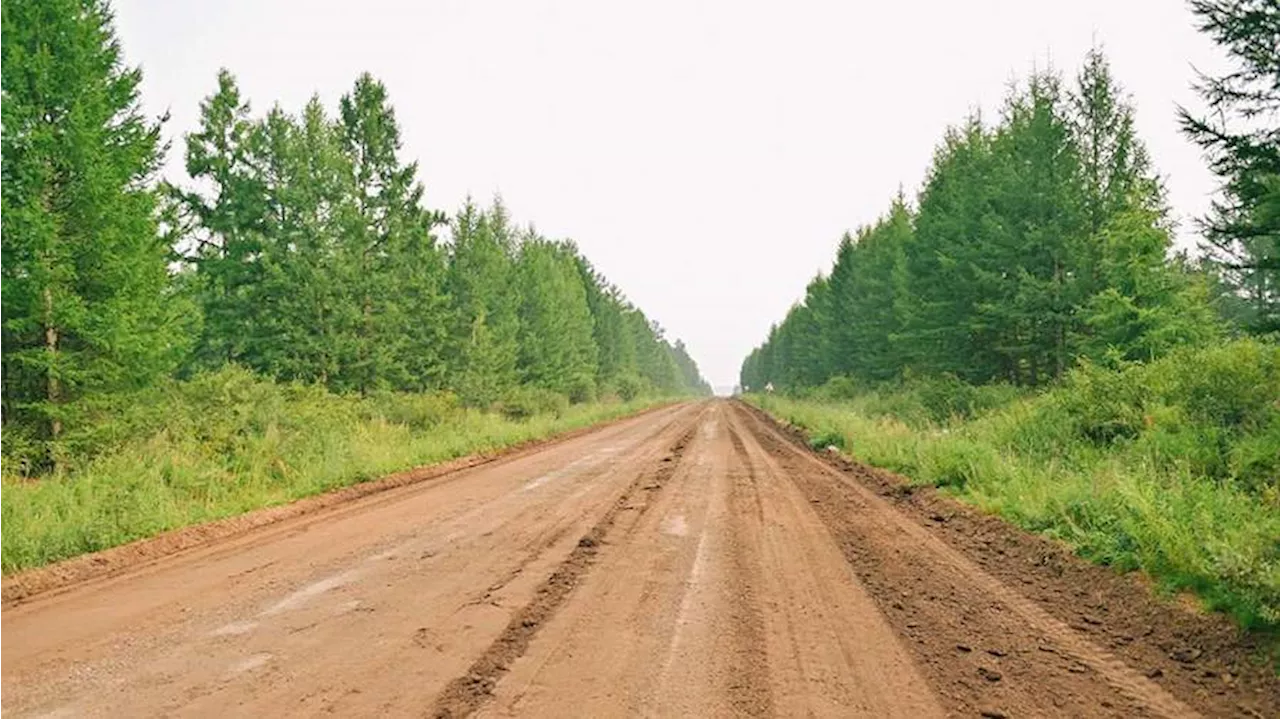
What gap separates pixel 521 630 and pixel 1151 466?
8235mm

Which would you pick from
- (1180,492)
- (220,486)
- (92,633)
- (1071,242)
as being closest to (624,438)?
(220,486)

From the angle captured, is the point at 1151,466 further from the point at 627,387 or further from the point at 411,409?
the point at 627,387

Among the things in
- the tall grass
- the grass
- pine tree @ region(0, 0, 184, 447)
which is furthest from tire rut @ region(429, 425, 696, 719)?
pine tree @ region(0, 0, 184, 447)

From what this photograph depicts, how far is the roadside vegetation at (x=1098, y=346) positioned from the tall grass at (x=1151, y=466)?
3 centimetres

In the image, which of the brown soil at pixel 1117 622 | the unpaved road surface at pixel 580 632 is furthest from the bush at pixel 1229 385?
the unpaved road surface at pixel 580 632

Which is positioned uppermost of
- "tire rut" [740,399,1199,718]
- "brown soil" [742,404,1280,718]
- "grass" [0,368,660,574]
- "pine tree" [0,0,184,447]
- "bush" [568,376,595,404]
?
"pine tree" [0,0,184,447]

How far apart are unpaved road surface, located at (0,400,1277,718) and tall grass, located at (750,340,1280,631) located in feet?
3.50

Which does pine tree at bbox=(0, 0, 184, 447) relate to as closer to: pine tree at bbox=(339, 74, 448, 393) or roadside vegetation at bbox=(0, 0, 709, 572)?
roadside vegetation at bbox=(0, 0, 709, 572)

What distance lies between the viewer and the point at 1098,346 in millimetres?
Result: 16938

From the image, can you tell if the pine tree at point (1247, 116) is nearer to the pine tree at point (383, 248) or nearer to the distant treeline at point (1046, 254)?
the distant treeline at point (1046, 254)

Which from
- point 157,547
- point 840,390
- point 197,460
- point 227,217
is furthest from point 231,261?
point 840,390

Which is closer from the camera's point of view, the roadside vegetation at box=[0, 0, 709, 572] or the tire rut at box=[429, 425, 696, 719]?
the tire rut at box=[429, 425, 696, 719]

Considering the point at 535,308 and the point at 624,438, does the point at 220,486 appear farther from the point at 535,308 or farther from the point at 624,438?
the point at 535,308

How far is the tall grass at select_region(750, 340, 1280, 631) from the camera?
509 centimetres
